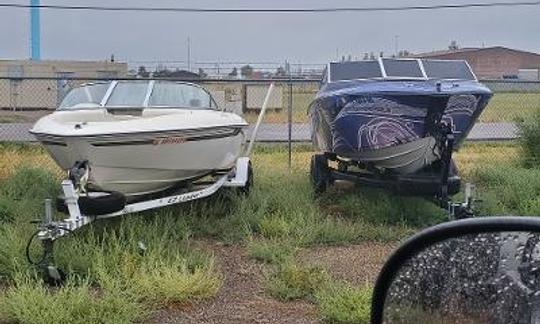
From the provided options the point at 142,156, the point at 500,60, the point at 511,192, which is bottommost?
the point at 511,192

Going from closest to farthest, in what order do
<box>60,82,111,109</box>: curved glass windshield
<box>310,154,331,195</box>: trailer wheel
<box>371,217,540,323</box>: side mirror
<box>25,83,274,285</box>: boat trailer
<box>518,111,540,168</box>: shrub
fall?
<box>371,217,540,323</box>: side mirror
<box>25,83,274,285</box>: boat trailer
<box>60,82,111,109</box>: curved glass windshield
<box>310,154,331,195</box>: trailer wheel
<box>518,111,540,168</box>: shrub

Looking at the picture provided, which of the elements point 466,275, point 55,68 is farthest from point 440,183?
point 55,68

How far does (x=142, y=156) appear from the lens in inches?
291

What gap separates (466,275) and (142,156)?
5.63 metres

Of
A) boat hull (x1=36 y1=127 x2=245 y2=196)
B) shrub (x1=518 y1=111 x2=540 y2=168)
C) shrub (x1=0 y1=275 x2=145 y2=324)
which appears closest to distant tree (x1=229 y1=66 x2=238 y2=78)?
shrub (x1=518 y1=111 x2=540 y2=168)

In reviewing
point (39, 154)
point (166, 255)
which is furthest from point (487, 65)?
point (166, 255)

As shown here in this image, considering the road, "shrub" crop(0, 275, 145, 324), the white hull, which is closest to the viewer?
"shrub" crop(0, 275, 145, 324)

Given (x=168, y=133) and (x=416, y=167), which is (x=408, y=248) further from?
(x=416, y=167)

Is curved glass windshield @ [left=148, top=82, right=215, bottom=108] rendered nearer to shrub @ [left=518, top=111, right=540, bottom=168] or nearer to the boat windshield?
the boat windshield

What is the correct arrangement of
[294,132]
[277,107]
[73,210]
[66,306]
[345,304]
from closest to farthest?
1. [66,306]
2. [345,304]
3. [73,210]
4. [294,132]
5. [277,107]

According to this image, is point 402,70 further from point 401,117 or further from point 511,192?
point 511,192

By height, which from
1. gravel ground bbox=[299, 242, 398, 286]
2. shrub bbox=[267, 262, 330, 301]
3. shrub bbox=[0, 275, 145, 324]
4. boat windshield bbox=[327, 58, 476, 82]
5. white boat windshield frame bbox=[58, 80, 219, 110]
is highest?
boat windshield bbox=[327, 58, 476, 82]

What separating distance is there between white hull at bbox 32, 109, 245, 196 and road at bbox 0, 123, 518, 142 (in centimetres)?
912

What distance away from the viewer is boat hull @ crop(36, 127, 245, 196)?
7.02 meters
